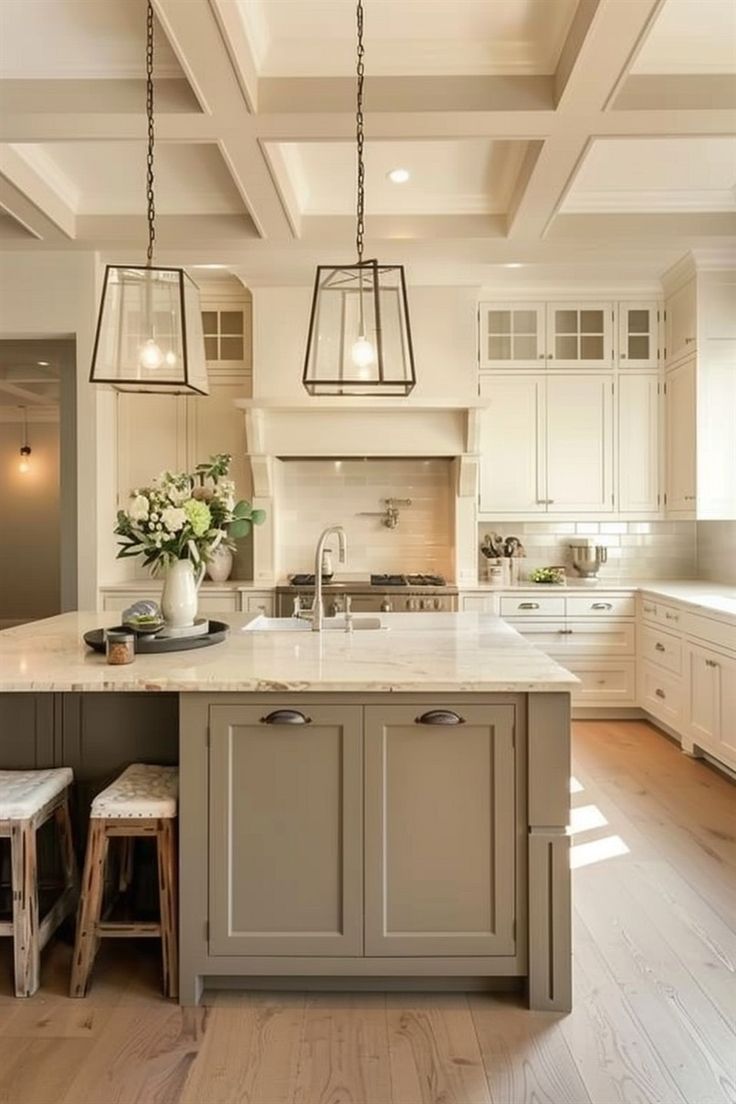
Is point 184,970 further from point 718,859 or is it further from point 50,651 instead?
point 718,859

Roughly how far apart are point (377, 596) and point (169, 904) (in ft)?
8.90

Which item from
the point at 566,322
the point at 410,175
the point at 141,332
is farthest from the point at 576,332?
the point at 141,332

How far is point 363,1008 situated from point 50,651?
148 centimetres

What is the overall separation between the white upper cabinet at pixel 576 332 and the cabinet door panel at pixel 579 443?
0.11 metres

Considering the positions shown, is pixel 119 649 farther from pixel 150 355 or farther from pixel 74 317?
pixel 74 317

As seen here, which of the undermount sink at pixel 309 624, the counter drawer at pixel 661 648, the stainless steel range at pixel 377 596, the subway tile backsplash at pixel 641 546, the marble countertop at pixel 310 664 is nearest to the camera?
the marble countertop at pixel 310 664

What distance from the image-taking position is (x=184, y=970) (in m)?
2.00

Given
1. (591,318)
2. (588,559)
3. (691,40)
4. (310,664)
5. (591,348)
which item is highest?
(691,40)

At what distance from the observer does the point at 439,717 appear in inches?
77.9

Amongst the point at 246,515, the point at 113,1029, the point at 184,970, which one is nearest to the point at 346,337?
the point at 246,515

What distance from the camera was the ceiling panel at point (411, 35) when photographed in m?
2.54

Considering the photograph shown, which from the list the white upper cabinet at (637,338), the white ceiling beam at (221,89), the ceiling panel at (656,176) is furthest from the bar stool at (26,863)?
the white upper cabinet at (637,338)

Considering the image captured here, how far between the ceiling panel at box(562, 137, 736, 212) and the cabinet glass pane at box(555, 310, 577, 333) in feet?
3.58

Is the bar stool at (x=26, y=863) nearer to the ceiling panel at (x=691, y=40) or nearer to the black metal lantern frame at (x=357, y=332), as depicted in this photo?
the black metal lantern frame at (x=357, y=332)
